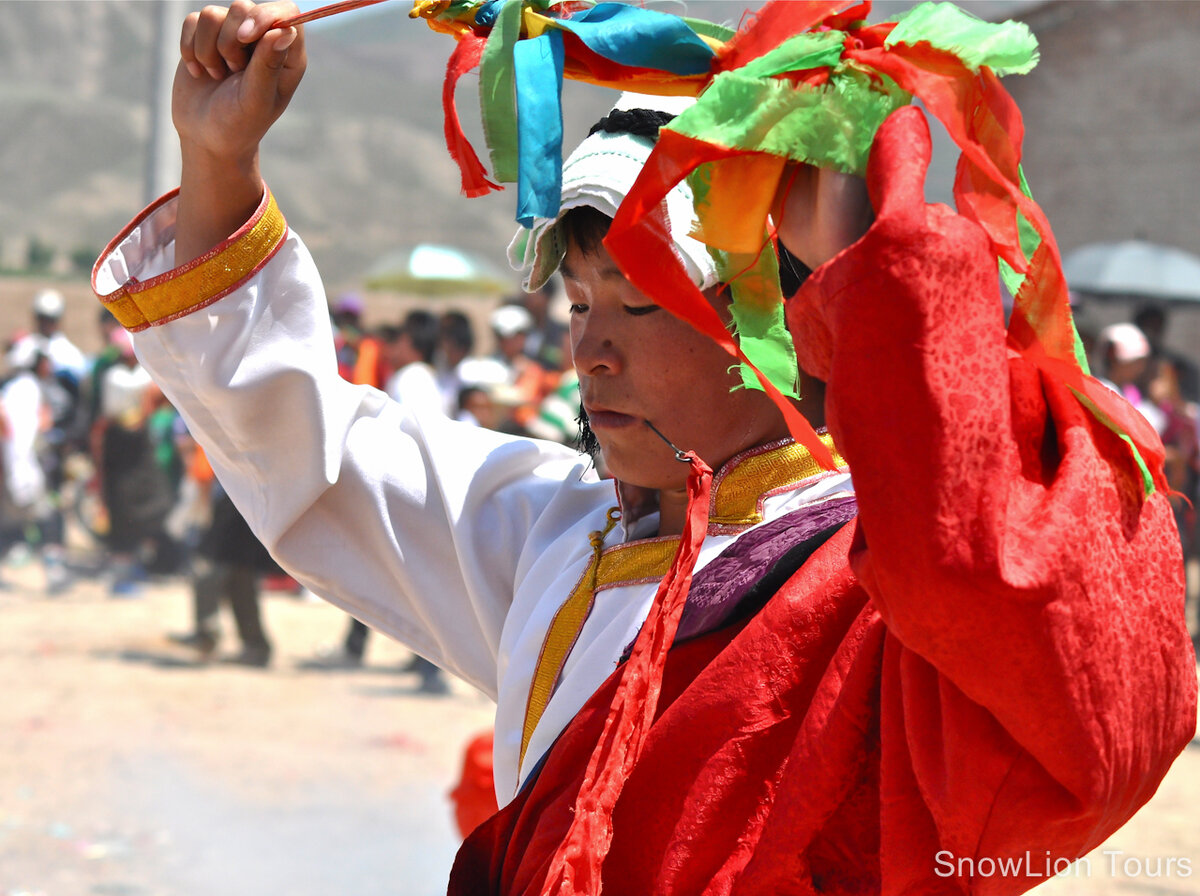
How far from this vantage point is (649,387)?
146 centimetres

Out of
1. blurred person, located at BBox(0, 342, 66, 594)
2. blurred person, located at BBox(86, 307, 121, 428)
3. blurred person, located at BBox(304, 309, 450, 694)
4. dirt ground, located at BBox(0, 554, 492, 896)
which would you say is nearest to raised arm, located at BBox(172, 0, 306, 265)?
dirt ground, located at BBox(0, 554, 492, 896)

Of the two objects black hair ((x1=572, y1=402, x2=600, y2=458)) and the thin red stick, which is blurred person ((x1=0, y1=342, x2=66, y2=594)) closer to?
black hair ((x1=572, y1=402, x2=600, y2=458))

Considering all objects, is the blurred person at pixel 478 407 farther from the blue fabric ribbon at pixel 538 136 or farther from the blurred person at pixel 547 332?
the blue fabric ribbon at pixel 538 136

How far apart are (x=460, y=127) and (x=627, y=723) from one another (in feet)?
1.96

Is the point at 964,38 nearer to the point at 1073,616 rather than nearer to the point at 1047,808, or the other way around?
the point at 1073,616

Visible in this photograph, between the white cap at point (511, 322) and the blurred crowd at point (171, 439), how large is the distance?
1cm

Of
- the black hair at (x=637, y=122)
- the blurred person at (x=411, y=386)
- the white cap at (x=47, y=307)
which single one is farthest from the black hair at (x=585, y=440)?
the white cap at (x=47, y=307)

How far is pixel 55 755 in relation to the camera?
19.2 ft

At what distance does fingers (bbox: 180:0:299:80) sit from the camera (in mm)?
1480

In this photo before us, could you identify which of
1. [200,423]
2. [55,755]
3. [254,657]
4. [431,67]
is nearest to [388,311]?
[431,67]

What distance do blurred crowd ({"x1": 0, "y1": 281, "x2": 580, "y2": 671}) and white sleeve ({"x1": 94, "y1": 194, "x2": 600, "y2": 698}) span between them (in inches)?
178

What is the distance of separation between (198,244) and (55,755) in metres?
4.86

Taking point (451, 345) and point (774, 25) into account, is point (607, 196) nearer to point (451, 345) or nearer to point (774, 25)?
point (774, 25)

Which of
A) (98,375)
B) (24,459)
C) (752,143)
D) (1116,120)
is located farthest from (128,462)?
(1116,120)
